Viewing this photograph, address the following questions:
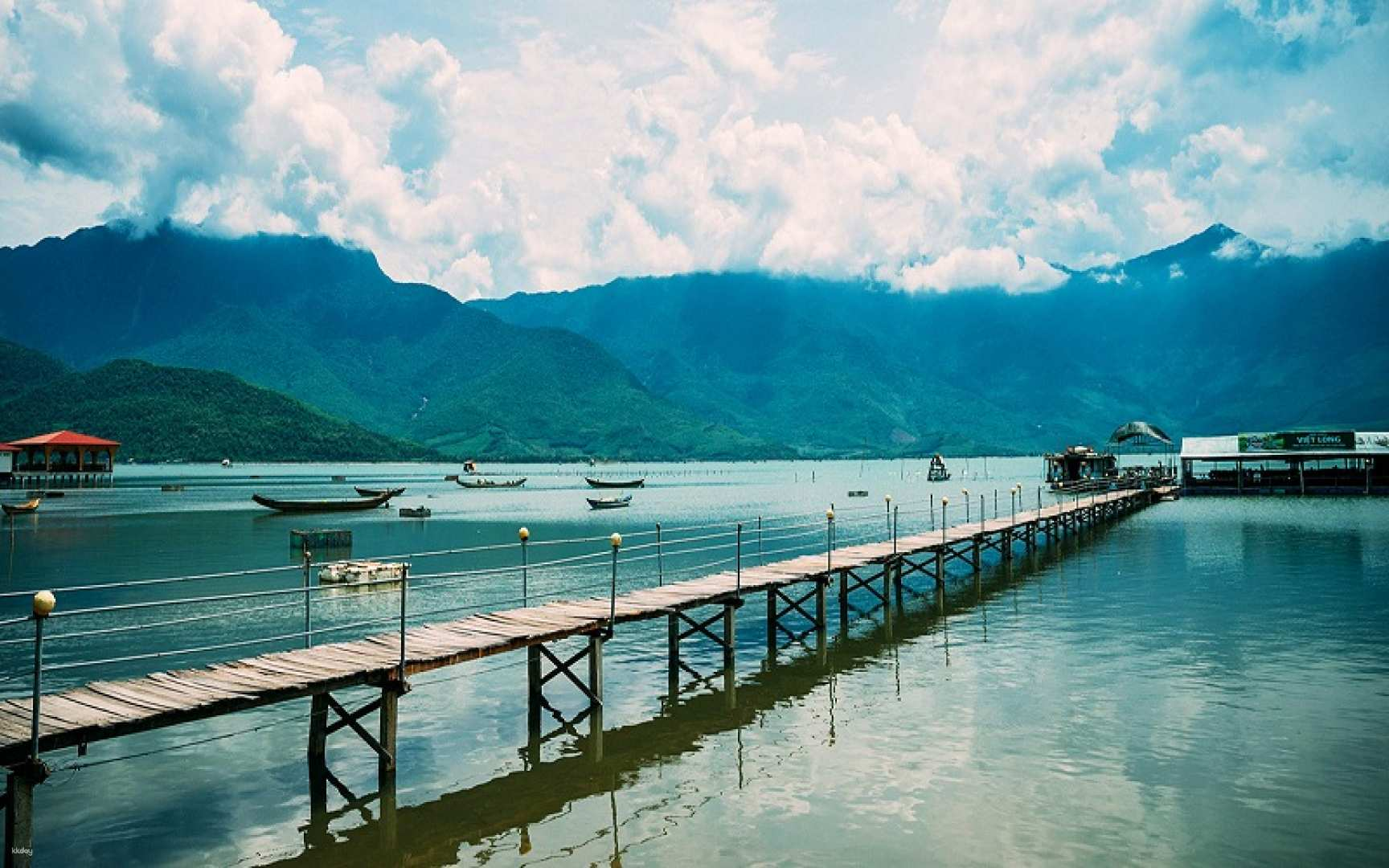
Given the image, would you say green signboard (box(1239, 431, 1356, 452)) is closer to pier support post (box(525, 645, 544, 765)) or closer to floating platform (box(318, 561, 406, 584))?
floating platform (box(318, 561, 406, 584))

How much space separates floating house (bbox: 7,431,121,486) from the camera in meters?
126

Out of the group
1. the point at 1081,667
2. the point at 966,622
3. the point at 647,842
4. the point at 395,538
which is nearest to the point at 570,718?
the point at 647,842

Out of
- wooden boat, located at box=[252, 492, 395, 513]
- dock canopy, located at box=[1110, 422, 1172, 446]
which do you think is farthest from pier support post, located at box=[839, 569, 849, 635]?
dock canopy, located at box=[1110, 422, 1172, 446]

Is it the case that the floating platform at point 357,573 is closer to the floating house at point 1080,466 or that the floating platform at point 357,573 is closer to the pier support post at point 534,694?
the pier support post at point 534,694

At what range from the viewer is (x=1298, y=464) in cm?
8875

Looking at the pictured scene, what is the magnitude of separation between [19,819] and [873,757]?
39.0 ft

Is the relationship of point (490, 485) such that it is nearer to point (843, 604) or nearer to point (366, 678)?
point (843, 604)

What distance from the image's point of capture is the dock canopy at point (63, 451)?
127m

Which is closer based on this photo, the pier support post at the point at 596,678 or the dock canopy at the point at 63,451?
the pier support post at the point at 596,678

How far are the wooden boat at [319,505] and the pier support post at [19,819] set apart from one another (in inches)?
3077

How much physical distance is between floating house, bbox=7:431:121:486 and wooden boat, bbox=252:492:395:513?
56.5m

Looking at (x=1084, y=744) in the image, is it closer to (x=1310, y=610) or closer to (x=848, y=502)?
(x=1310, y=610)

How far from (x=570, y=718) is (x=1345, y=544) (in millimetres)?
45141

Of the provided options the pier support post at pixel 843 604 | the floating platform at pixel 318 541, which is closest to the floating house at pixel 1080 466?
the floating platform at pixel 318 541
